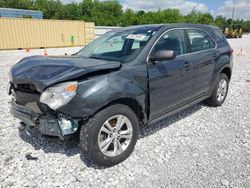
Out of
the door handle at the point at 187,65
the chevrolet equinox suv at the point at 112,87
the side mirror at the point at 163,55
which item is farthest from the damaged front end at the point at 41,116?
the door handle at the point at 187,65

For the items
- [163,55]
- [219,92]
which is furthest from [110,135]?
[219,92]

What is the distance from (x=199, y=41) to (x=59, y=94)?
2.95 m

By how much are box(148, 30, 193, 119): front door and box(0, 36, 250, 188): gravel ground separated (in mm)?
531

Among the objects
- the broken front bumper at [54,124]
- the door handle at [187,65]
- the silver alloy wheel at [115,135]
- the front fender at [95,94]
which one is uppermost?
the door handle at [187,65]

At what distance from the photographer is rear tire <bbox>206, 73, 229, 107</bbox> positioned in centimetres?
463

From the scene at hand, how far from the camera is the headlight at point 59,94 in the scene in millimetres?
2400

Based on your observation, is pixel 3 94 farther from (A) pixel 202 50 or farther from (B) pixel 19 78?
(A) pixel 202 50

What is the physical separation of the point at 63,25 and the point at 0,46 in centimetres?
655

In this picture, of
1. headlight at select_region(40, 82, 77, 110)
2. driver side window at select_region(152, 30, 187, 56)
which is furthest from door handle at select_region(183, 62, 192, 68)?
headlight at select_region(40, 82, 77, 110)

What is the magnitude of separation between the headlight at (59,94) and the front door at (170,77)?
115cm

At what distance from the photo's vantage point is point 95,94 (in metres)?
2.47

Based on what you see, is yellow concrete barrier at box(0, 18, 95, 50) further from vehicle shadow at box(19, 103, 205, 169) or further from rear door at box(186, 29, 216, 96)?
rear door at box(186, 29, 216, 96)

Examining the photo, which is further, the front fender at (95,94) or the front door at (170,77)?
Answer: the front door at (170,77)

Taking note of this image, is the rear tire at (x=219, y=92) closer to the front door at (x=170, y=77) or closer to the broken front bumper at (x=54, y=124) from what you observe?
the front door at (x=170, y=77)
